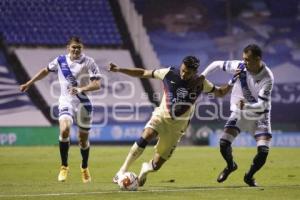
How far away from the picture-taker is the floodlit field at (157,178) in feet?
36.7

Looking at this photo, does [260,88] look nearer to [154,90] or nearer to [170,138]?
[170,138]

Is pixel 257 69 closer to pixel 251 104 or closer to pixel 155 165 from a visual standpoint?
pixel 251 104

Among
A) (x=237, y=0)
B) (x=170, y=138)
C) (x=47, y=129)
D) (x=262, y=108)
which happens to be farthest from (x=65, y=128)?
(x=237, y=0)

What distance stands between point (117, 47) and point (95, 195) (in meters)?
24.3

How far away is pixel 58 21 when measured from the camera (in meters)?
35.1

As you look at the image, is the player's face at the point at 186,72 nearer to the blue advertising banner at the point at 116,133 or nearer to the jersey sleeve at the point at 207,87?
the jersey sleeve at the point at 207,87

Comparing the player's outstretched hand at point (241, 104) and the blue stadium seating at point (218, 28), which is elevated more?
the blue stadium seating at point (218, 28)

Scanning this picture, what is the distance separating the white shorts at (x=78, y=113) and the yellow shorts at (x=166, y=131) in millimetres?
2706

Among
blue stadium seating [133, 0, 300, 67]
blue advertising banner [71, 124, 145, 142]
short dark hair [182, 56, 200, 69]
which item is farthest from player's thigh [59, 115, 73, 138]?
blue stadium seating [133, 0, 300, 67]

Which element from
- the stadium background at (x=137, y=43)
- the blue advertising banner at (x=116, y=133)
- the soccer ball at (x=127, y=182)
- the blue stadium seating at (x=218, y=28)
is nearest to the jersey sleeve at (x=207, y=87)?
the soccer ball at (x=127, y=182)

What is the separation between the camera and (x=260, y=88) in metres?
12.8

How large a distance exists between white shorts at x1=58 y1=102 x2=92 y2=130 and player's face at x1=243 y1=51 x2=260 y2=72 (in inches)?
138

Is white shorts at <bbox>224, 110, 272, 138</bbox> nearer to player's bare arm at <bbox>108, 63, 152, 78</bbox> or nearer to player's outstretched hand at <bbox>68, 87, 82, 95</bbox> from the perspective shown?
player's bare arm at <bbox>108, 63, 152, 78</bbox>

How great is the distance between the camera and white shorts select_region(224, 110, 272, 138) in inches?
510
